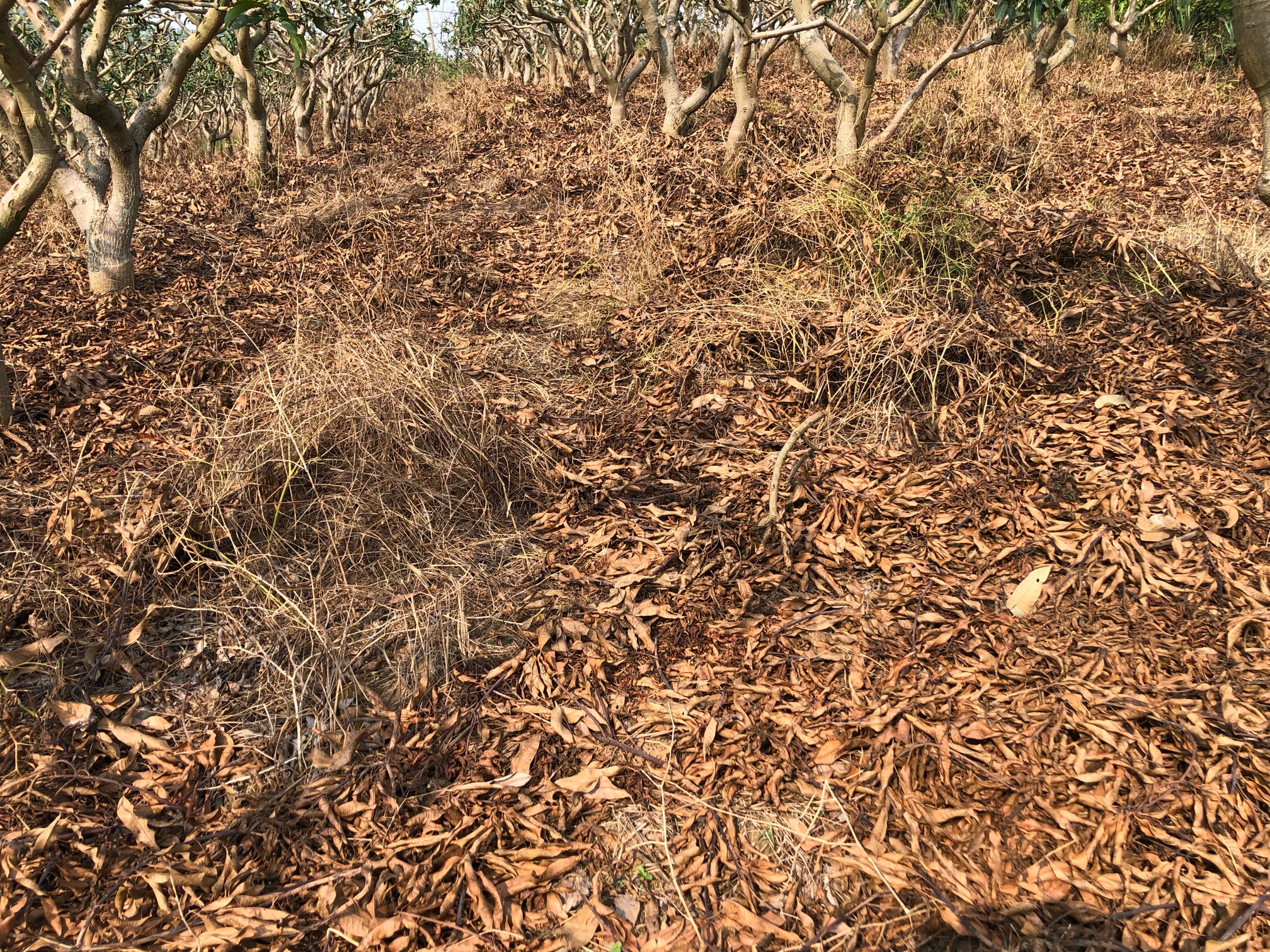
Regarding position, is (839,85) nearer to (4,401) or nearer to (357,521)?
(357,521)

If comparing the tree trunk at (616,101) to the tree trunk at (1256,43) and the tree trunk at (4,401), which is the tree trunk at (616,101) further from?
the tree trunk at (1256,43)

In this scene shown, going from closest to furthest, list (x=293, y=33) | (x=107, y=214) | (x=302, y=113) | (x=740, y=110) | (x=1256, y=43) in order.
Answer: (x=1256, y=43)
(x=293, y=33)
(x=107, y=214)
(x=740, y=110)
(x=302, y=113)

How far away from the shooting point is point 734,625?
2.41 meters

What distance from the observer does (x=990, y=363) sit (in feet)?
10.8

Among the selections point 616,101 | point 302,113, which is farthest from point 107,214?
point 616,101

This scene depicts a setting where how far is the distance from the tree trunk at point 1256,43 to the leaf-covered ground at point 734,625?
116 cm

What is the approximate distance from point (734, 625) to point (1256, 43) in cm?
221

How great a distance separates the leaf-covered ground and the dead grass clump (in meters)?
0.04

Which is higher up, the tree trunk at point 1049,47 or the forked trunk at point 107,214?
the tree trunk at point 1049,47

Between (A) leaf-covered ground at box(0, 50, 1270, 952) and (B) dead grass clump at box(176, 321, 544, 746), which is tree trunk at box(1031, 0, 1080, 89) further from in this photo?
(B) dead grass clump at box(176, 321, 544, 746)

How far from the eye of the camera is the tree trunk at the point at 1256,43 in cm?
212

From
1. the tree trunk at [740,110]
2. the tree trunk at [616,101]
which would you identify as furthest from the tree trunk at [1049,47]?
the tree trunk at [616,101]

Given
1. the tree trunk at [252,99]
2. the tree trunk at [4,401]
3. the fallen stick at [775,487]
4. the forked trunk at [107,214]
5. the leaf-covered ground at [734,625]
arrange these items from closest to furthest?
1. the leaf-covered ground at [734,625]
2. the fallen stick at [775,487]
3. the tree trunk at [4,401]
4. the forked trunk at [107,214]
5. the tree trunk at [252,99]

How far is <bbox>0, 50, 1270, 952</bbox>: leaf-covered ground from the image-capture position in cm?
173
